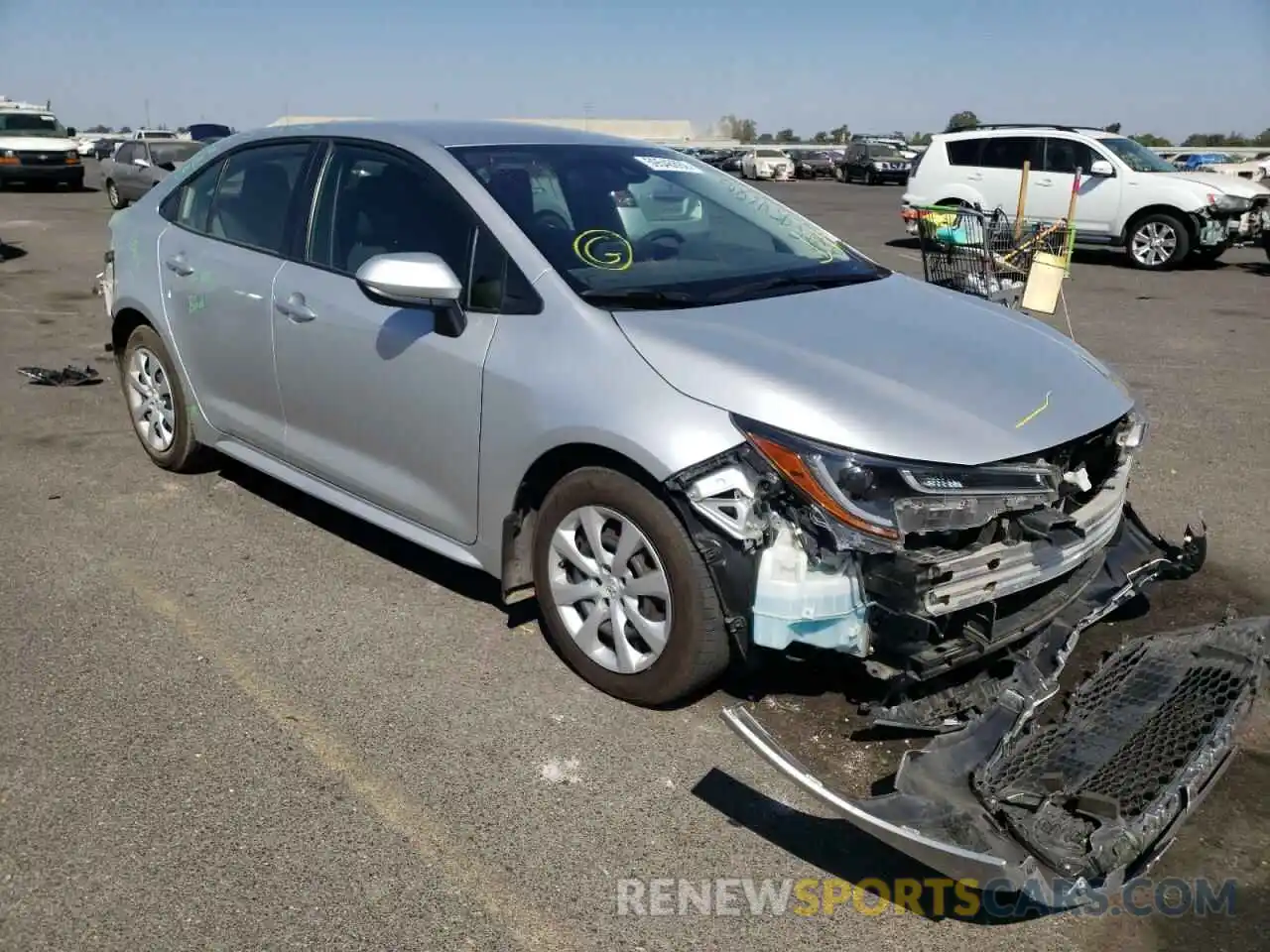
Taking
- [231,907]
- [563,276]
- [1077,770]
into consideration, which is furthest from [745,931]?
[563,276]

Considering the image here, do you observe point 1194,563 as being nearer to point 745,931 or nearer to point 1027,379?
point 1027,379

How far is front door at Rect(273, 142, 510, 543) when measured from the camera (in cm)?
377

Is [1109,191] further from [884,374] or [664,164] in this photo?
[884,374]

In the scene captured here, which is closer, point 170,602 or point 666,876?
point 666,876

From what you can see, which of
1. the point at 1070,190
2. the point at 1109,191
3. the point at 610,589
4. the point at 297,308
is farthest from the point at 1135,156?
the point at 610,589

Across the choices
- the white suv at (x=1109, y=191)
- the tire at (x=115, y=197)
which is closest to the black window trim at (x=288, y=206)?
the white suv at (x=1109, y=191)

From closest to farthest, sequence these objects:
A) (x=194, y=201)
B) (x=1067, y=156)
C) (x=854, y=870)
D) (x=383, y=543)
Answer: (x=854, y=870)
(x=383, y=543)
(x=194, y=201)
(x=1067, y=156)

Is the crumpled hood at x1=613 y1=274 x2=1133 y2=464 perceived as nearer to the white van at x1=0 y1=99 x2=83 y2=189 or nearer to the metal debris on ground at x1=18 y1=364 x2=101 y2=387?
the metal debris on ground at x1=18 y1=364 x2=101 y2=387

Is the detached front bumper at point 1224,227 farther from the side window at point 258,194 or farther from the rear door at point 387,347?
the rear door at point 387,347

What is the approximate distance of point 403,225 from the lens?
4.09 m

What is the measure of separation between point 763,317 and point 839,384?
0.52m

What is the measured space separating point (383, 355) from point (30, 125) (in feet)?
96.0

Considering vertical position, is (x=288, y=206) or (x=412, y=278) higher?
(x=288, y=206)

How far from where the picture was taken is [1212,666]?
327 centimetres
